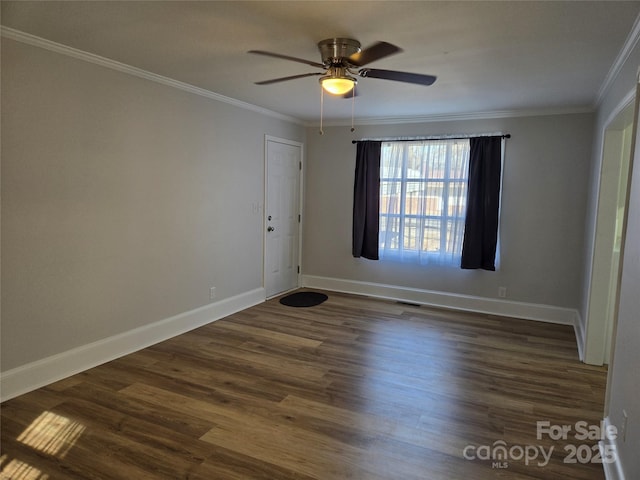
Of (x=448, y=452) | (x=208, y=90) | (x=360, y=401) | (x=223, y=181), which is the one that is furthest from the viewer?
(x=223, y=181)

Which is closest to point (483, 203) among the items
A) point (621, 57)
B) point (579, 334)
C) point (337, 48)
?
point (579, 334)

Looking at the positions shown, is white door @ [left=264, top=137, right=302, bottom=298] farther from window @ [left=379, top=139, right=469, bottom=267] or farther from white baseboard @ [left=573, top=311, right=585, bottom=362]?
white baseboard @ [left=573, top=311, right=585, bottom=362]

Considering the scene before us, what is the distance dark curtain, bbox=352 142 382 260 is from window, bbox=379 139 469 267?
0.08 m

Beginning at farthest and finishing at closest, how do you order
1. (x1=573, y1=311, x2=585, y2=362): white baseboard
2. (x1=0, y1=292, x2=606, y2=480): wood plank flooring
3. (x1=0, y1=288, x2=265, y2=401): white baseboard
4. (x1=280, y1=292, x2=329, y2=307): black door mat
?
(x1=280, y1=292, x2=329, y2=307): black door mat, (x1=573, y1=311, x2=585, y2=362): white baseboard, (x1=0, y1=288, x2=265, y2=401): white baseboard, (x1=0, y1=292, x2=606, y2=480): wood plank flooring

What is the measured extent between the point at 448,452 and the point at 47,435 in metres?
2.37

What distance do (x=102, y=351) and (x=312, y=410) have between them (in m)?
1.90

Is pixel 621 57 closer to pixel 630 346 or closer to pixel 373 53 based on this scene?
pixel 373 53

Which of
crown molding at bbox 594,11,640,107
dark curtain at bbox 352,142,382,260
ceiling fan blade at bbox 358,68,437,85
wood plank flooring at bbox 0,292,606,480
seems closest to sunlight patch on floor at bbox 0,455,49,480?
wood plank flooring at bbox 0,292,606,480

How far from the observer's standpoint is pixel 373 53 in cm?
239

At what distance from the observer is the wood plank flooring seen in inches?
85.2

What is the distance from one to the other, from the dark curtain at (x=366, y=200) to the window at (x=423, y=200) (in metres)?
0.08

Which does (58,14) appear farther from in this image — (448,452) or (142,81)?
(448,452)

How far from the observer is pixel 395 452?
90.0 inches

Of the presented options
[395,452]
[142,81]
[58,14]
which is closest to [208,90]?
[142,81]
